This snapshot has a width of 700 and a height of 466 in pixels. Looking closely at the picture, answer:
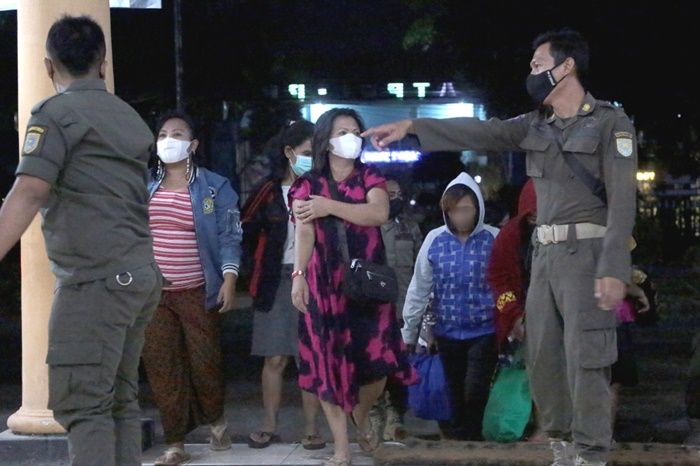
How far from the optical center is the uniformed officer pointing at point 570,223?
5824mm

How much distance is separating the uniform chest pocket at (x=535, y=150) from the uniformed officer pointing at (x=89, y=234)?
1.75 metres

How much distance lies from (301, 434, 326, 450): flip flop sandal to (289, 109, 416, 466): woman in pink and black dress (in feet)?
1.78

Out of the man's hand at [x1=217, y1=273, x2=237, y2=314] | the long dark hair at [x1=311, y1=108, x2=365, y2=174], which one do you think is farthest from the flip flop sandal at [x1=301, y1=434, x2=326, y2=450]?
the long dark hair at [x1=311, y1=108, x2=365, y2=174]

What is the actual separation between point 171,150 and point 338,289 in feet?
4.04

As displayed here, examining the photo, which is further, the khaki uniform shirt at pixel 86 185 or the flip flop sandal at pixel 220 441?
the flip flop sandal at pixel 220 441

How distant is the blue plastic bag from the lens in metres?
7.70

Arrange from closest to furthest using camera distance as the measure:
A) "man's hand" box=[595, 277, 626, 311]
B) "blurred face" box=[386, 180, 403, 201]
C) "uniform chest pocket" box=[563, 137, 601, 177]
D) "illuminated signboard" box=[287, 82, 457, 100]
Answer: "man's hand" box=[595, 277, 626, 311], "uniform chest pocket" box=[563, 137, 601, 177], "blurred face" box=[386, 180, 403, 201], "illuminated signboard" box=[287, 82, 457, 100]

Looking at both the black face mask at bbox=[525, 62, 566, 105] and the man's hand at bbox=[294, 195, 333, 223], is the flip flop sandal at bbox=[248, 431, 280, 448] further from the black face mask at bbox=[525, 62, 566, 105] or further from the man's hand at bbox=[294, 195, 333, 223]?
the black face mask at bbox=[525, 62, 566, 105]

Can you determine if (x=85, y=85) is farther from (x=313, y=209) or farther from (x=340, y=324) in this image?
(x=340, y=324)

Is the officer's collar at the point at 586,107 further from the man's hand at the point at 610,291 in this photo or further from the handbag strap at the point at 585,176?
the man's hand at the point at 610,291

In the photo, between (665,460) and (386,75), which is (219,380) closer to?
(665,460)

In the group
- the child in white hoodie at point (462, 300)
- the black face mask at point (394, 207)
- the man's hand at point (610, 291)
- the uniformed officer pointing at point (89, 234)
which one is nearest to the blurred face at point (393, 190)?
the black face mask at point (394, 207)

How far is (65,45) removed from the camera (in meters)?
5.39

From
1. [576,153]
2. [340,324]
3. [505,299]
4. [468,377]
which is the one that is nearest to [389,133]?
[576,153]
